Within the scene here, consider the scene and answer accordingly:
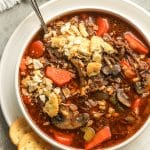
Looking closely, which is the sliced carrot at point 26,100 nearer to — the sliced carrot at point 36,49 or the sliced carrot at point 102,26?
the sliced carrot at point 36,49

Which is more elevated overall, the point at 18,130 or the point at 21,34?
the point at 21,34

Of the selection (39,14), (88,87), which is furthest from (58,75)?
(39,14)

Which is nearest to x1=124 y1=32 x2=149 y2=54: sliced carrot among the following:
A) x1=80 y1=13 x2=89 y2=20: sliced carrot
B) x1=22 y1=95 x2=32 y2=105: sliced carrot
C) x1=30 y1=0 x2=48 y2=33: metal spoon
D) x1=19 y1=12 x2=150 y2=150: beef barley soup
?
x1=19 y1=12 x2=150 y2=150: beef barley soup

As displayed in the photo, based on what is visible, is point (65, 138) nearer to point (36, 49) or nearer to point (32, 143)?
point (32, 143)

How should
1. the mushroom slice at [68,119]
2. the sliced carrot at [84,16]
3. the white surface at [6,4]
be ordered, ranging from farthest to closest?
the white surface at [6,4]
the sliced carrot at [84,16]
the mushroom slice at [68,119]

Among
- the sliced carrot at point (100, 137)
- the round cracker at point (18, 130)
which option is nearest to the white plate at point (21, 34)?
the round cracker at point (18, 130)

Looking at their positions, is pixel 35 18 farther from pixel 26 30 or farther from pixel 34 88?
pixel 34 88
